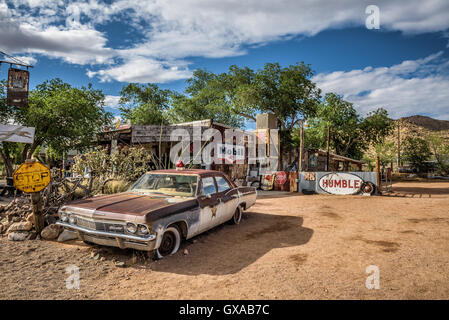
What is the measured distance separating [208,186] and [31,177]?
11.0ft

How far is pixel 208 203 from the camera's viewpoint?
5137 millimetres

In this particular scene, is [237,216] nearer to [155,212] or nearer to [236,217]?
[236,217]

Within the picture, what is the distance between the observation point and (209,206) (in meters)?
5.15

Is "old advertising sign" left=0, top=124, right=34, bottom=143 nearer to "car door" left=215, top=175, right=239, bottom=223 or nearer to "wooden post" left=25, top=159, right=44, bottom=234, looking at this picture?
"wooden post" left=25, top=159, right=44, bottom=234

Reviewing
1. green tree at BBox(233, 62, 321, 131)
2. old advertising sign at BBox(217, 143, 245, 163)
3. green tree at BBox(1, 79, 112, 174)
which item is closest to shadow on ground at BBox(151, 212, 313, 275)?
old advertising sign at BBox(217, 143, 245, 163)

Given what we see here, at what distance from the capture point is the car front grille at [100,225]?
12.8 feet

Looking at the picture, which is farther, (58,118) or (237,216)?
(58,118)

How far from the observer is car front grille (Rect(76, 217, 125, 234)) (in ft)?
12.8

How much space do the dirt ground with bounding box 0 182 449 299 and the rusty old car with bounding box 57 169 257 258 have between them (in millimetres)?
395

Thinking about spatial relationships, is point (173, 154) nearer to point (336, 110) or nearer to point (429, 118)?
point (336, 110)

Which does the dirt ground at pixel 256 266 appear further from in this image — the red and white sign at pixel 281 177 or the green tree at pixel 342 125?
the green tree at pixel 342 125

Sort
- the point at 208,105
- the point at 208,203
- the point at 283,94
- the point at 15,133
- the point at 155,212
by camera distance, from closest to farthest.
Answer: the point at 155,212 → the point at 208,203 → the point at 15,133 → the point at 283,94 → the point at 208,105

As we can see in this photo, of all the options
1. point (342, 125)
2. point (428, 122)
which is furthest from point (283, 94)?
point (428, 122)
